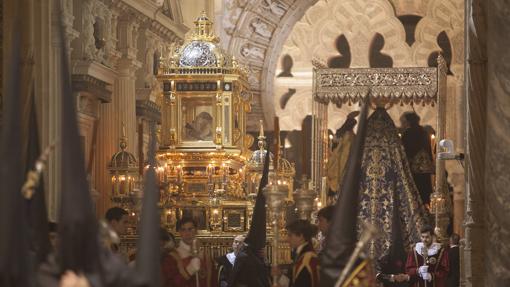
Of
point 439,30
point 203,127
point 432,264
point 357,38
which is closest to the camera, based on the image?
point 432,264

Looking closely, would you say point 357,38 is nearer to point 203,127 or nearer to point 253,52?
point 253,52

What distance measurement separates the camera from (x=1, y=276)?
29.1ft

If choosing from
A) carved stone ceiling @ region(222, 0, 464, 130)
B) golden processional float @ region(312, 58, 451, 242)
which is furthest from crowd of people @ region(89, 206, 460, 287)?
carved stone ceiling @ region(222, 0, 464, 130)

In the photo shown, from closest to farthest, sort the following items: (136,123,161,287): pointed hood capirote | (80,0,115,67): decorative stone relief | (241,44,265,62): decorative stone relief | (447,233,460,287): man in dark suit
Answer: (136,123,161,287): pointed hood capirote, (447,233,460,287): man in dark suit, (80,0,115,67): decorative stone relief, (241,44,265,62): decorative stone relief

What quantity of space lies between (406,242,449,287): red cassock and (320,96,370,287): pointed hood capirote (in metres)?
9.98

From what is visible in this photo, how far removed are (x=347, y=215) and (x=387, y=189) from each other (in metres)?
15.2

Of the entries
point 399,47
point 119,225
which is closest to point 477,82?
point 119,225

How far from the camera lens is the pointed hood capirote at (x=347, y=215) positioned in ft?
33.2

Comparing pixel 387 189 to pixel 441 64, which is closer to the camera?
pixel 387 189

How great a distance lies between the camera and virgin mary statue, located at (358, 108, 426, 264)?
2456 centimetres

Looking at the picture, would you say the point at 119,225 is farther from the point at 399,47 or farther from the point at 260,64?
the point at 399,47

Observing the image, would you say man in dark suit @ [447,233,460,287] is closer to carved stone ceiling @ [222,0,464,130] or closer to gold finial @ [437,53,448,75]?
gold finial @ [437,53,448,75]

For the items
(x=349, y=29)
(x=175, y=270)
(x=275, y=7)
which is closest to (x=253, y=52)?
(x=275, y=7)

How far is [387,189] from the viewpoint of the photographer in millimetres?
25234
